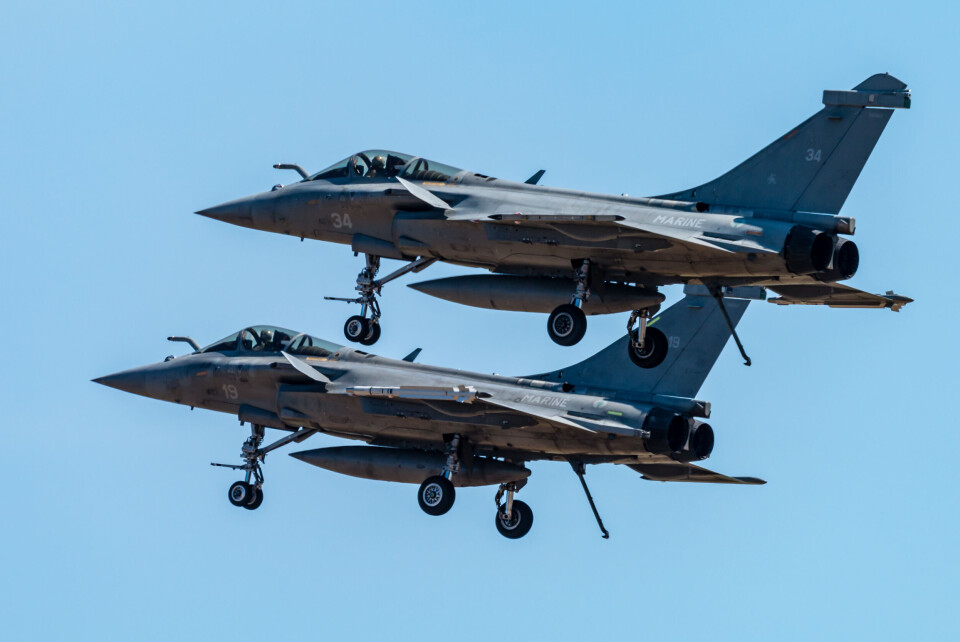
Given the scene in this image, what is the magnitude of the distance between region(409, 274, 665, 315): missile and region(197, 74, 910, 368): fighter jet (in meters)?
0.03

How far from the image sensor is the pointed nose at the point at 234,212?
43.7 m

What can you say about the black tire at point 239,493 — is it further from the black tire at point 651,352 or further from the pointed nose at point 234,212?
the black tire at point 651,352

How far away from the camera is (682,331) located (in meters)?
43.1

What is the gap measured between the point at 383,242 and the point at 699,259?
22.7 ft

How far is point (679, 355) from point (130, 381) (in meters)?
11.4

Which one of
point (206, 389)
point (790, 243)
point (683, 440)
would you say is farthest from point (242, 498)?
point (790, 243)

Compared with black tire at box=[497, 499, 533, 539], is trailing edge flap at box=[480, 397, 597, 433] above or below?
above

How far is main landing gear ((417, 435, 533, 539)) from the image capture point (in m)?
40.9

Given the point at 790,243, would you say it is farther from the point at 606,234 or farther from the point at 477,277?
the point at 477,277

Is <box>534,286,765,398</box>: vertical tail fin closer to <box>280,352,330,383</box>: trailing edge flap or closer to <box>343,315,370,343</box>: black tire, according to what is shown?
<box>343,315,370,343</box>: black tire

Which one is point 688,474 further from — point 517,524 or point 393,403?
point 393,403

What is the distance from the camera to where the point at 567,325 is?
3909 centimetres

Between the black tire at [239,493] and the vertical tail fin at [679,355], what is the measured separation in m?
6.21

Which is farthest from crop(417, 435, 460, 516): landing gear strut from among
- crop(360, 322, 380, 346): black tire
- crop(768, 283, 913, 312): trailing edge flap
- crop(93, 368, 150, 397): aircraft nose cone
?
crop(93, 368, 150, 397): aircraft nose cone
